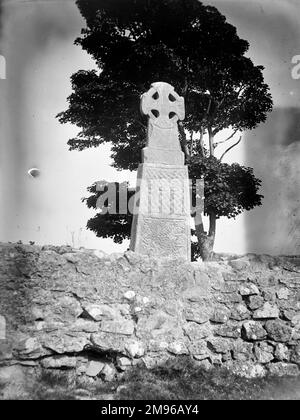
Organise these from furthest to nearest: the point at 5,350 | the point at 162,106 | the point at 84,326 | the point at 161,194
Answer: the point at 162,106
the point at 161,194
the point at 84,326
the point at 5,350

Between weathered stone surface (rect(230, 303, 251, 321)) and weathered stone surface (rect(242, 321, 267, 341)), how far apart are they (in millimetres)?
83

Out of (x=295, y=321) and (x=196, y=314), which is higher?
(x=196, y=314)

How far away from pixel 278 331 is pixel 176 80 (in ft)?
32.2

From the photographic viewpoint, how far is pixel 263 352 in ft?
15.8

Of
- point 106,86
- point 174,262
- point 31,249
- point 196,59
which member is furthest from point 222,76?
point 31,249

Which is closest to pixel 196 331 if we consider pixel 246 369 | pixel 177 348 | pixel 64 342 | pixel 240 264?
pixel 177 348

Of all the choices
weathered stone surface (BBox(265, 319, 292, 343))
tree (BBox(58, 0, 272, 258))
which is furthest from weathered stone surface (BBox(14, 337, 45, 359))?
tree (BBox(58, 0, 272, 258))

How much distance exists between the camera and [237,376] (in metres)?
4.56

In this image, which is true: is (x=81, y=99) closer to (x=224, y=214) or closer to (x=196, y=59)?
(x=196, y=59)

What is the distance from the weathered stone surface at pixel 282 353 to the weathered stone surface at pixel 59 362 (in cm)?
245

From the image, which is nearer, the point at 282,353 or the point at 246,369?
the point at 246,369

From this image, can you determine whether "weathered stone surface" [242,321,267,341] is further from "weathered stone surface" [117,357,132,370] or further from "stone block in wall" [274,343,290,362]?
"weathered stone surface" [117,357,132,370]

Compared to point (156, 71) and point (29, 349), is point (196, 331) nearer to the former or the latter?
point (29, 349)

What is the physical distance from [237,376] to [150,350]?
1063 millimetres
